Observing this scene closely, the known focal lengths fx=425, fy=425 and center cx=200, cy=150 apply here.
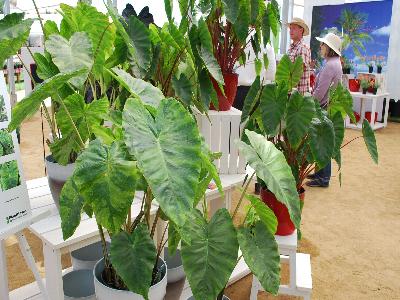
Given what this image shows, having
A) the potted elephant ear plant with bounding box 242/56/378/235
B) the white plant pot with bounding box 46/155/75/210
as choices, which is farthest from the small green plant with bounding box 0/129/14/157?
the potted elephant ear plant with bounding box 242/56/378/235

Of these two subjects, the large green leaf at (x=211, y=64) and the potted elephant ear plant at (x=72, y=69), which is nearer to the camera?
the potted elephant ear plant at (x=72, y=69)

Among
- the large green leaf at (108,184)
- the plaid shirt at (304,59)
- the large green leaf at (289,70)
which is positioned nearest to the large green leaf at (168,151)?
the large green leaf at (108,184)

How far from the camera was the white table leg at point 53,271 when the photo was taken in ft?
4.43

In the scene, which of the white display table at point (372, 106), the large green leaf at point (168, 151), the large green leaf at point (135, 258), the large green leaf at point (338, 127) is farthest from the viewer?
the white display table at point (372, 106)

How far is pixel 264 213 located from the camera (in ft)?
4.14

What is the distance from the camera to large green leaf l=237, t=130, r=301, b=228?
1.02 metres

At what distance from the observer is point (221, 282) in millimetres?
1033

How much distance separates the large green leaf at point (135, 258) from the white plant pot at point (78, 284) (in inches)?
30.0

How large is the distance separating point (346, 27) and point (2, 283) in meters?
6.90

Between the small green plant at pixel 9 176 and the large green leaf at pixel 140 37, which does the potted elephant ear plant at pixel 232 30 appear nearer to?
the large green leaf at pixel 140 37

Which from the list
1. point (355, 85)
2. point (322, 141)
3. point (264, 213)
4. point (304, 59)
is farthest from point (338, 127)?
point (355, 85)

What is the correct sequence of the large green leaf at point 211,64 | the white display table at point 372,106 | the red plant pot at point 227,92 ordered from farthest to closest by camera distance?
1. the white display table at point 372,106
2. the red plant pot at point 227,92
3. the large green leaf at point 211,64

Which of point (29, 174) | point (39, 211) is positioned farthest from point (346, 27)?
point (39, 211)

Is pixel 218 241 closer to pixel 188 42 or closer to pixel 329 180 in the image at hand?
pixel 188 42
